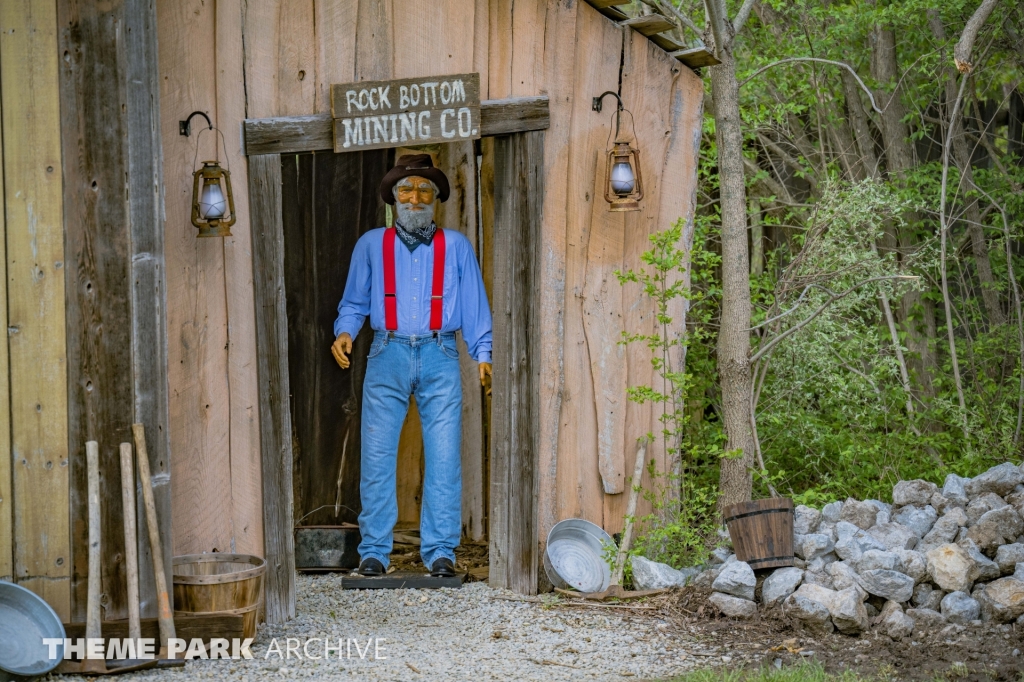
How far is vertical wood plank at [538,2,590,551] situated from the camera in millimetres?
6074

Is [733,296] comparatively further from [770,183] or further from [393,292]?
[770,183]

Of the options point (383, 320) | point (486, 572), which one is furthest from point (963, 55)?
point (486, 572)

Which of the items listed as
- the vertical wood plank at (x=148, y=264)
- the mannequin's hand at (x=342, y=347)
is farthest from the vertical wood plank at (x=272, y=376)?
the mannequin's hand at (x=342, y=347)

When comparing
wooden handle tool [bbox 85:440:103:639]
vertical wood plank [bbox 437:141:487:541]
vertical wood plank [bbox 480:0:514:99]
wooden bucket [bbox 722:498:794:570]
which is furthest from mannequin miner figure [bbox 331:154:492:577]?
wooden handle tool [bbox 85:440:103:639]

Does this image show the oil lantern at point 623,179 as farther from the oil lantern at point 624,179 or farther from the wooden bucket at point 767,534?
the wooden bucket at point 767,534

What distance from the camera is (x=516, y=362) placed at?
240 inches

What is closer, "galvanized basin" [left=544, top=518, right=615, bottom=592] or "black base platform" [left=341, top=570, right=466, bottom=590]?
"galvanized basin" [left=544, top=518, right=615, bottom=592]

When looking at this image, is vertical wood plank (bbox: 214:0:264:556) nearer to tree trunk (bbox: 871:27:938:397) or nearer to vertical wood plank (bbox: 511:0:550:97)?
vertical wood plank (bbox: 511:0:550:97)

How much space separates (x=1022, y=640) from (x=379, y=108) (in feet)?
12.6

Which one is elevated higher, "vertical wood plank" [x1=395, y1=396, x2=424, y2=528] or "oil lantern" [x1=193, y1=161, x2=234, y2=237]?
"oil lantern" [x1=193, y1=161, x2=234, y2=237]

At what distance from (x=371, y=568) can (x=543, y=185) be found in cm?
235

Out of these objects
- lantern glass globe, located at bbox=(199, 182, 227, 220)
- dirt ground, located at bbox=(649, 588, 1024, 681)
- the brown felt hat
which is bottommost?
dirt ground, located at bbox=(649, 588, 1024, 681)

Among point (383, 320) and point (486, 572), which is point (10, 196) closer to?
point (383, 320)

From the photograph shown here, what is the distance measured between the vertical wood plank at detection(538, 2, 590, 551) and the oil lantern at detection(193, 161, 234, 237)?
65.3 inches
